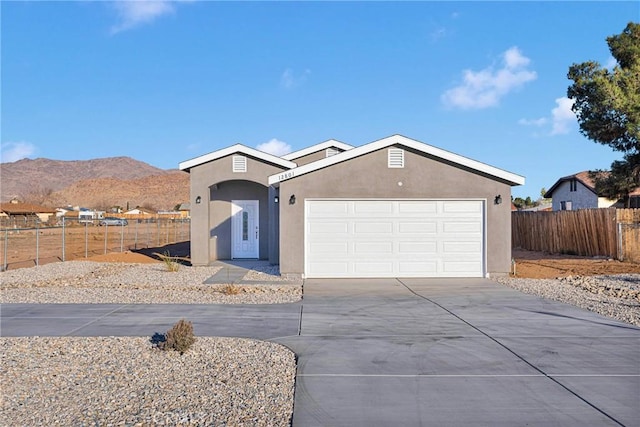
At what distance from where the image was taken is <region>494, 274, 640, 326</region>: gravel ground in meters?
11.6

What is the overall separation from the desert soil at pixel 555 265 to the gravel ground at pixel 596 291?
4.72ft

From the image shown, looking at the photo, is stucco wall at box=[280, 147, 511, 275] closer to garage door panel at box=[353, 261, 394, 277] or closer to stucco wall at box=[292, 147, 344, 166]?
garage door panel at box=[353, 261, 394, 277]

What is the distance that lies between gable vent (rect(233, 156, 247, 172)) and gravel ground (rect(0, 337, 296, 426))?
11.9m

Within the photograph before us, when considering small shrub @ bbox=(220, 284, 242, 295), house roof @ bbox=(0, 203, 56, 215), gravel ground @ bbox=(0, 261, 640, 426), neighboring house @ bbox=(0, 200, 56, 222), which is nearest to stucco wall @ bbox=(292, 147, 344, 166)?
small shrub @ bbox=(220, 284, 242, 295)

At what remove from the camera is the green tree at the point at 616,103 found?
20891mm

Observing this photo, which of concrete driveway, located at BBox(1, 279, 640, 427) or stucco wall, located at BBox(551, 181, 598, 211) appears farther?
stucco wall, located at BBox(551, 181, 598, 211)

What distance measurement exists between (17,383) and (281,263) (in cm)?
1022

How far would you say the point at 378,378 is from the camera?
6871 millimetres

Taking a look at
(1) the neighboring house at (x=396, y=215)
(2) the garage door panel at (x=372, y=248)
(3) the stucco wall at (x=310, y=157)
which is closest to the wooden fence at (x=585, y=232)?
(1) the neighboring house at (x=396, y=215)

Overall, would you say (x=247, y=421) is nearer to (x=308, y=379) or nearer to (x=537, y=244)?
(x=308, y=379)

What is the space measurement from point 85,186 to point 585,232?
445ft

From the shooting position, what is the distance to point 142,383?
6.65 meters

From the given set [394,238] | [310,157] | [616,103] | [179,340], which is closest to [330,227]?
[394,238]

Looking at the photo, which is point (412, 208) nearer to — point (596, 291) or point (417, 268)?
point (417, 268)
